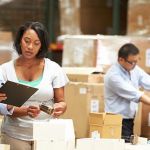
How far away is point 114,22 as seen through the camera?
25.2 feet

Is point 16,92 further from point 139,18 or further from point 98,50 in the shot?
point 139,18

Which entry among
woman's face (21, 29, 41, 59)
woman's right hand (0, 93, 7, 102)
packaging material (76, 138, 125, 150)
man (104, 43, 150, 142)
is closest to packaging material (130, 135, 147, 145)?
packaging material (76, 138, 125, 150)

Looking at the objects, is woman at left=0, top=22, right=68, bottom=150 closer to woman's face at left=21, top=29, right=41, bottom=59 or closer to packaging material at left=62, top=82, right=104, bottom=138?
woman's face at left=21, top=29, right=41, bottom=59

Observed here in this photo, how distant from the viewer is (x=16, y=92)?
3.40 metres

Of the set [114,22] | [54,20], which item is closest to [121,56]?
[114,22]

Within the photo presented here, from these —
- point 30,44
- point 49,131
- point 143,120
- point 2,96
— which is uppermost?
point 30,44

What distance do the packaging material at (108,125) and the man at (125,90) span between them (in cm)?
60

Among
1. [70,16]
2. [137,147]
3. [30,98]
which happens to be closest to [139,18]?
[70,16]

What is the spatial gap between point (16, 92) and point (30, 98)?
17 cm

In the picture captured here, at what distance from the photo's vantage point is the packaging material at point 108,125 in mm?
4211

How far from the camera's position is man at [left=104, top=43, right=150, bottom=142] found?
4844mm

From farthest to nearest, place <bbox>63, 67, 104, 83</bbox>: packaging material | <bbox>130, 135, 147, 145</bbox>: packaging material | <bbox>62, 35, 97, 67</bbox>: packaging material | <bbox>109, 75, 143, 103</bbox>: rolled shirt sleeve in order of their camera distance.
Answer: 1. <bbox>62, 35, 97, 67</bbox>: packaging material
2. <bbox>63, 67, 104, 83</bbox>: packaging material
3. <bbox>109, 75, 143, 103</bbox>: rolled shirt sleeve
4. <bbox>130, 135, 147, 145</bbox>: packaging material

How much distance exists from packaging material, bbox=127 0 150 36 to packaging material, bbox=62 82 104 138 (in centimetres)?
160

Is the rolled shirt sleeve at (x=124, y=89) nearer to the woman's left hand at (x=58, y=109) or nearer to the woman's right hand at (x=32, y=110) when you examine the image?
the woman's left hand at (x=58, y=109)
